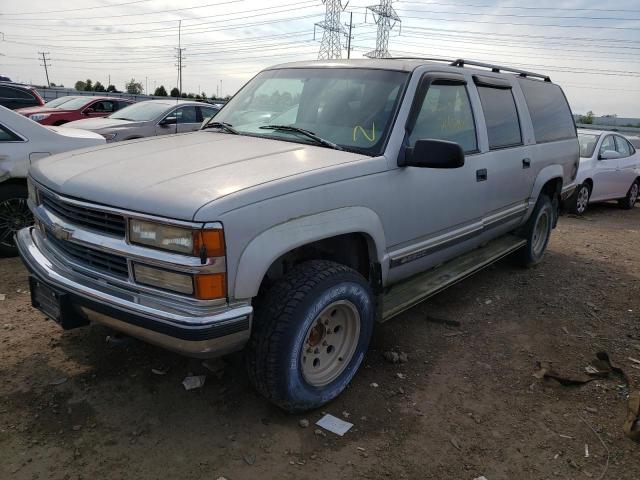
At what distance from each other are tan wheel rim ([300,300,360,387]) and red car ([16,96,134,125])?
11.7 meters

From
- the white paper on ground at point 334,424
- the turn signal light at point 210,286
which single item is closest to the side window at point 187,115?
the white paper on ground at point 334,424

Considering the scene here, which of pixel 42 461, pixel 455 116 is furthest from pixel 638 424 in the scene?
pixel 42 461

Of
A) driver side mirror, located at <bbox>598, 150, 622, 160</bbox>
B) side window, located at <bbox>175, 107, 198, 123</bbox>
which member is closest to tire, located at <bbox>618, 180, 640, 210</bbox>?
driver side mirror, located at <bbox>598, 150, 622, 160</bbox>

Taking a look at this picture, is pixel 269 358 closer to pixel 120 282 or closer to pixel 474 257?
pixel 120 282

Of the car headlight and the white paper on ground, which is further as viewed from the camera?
the car headlight

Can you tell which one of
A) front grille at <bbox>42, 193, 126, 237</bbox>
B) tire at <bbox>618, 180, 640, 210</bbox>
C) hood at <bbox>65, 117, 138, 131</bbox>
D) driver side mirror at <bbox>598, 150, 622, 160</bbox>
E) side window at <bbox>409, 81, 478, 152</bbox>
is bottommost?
tire at <bbox>618, 180, 640, 210</bbox>

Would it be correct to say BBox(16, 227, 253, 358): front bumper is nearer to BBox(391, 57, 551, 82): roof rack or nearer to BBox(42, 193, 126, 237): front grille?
BBox(42, 193, 126, 237): front grille

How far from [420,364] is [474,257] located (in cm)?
138

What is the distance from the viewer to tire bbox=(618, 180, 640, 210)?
11.0m

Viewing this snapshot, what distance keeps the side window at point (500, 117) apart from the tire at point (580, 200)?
5.36 m

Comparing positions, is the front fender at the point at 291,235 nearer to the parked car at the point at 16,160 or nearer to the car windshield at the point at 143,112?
the parked car at the point at 16,160

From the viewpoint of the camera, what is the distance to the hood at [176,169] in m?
2.37

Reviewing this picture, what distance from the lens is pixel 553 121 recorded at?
567 cm

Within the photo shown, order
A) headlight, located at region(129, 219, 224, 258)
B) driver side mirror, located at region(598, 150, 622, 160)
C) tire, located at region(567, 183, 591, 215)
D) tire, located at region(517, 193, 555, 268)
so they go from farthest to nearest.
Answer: driver side mirror, located at region(598, 150, 622, 160), tire, located at region(567, 183, 591, 215), tire, located at region(517, 193, 555, 268), headlight, located at region(129, 219, 224, 258)
